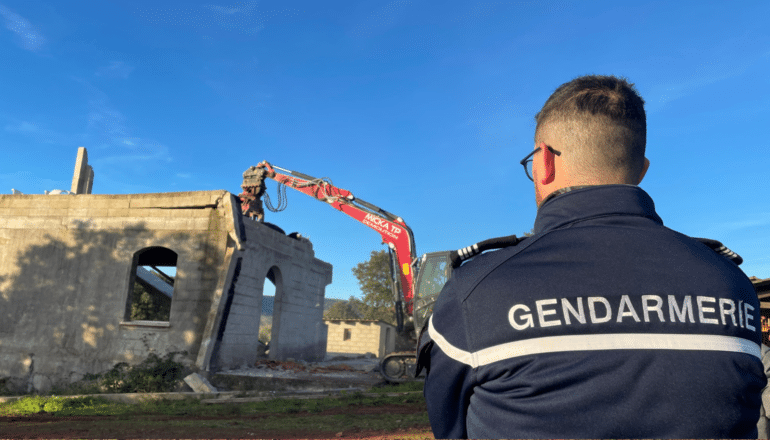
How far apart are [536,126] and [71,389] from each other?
15016 millimetres

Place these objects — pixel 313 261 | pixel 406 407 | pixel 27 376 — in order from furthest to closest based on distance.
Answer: pixel 313 261, pixel 27 376, pixel 406 407

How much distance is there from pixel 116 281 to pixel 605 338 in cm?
1499

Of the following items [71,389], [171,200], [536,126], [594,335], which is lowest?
[71,389]

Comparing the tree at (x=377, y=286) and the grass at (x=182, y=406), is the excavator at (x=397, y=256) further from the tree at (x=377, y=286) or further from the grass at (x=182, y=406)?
the tree at (x=377, y=286)

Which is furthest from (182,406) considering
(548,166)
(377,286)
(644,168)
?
(377,286)

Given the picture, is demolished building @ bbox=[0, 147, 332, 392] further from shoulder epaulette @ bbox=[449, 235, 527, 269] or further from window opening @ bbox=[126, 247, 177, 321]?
shoulder epaulette @ bbox=[449, 235, 527, 269]

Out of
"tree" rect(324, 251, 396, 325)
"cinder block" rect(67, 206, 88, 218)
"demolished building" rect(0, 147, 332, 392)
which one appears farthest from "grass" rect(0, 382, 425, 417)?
"tree" rect(324, 251, 396, 325)

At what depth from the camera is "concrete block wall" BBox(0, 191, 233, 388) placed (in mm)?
13086

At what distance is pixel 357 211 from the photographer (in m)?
16.3

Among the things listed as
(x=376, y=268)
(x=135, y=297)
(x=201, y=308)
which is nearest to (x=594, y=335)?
(x=201, y=308)

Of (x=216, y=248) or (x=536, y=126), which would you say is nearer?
(x=536, y=126)

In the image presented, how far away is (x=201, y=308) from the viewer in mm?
12984

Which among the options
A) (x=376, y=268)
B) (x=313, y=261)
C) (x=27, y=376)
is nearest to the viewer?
(x=27, y=376)

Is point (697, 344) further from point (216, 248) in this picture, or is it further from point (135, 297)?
point (135, 297)
